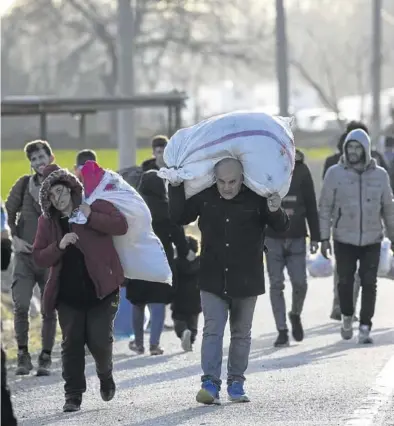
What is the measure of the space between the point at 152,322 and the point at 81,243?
400 centimetres

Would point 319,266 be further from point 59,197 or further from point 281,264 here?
point 59,197

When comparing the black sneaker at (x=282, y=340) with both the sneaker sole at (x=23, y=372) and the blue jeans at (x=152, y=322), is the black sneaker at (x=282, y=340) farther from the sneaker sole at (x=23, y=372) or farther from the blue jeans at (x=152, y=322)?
the sneaker sole at (x=23, y=372)

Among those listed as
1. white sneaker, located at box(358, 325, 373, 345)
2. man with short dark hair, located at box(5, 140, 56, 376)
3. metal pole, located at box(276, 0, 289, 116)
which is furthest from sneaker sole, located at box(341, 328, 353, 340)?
metal pole, located at box(276, 0, 289, 116)

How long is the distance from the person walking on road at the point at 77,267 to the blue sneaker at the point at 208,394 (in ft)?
2.22

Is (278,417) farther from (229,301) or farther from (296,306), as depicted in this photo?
(296,306)

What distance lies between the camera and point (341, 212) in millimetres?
13141

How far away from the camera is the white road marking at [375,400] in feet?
27.9

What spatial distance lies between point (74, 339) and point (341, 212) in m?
4.08

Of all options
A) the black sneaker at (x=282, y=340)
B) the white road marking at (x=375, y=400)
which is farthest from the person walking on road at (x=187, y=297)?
the white road marking at (x=375, y=400)

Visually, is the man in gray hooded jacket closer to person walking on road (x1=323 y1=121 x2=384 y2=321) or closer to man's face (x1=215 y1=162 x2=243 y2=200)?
person walking on road (x1=323 y1=121 x2=384 y2=321)

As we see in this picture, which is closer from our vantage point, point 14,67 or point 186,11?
point 186,11

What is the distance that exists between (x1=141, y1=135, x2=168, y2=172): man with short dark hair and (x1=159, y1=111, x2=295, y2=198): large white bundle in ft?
12.5

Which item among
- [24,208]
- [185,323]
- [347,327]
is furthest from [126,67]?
[24,208]

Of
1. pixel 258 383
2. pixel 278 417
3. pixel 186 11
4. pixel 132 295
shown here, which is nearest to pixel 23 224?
pixel 132 295
